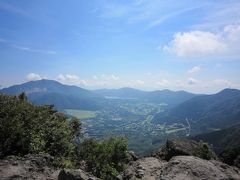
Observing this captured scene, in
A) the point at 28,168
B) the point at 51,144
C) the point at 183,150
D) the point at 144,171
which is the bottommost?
the point at 183,150

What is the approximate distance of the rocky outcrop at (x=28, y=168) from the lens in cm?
3012

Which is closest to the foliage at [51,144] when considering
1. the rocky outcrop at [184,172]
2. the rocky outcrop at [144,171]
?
the rocky outcrop at [144,171]

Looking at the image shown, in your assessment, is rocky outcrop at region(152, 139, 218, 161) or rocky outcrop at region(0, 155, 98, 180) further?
rocky outcrop at region(152, 139, 218, 161)

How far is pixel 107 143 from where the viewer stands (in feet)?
197

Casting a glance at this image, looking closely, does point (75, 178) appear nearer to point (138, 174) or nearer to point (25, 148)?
point (138, 174)

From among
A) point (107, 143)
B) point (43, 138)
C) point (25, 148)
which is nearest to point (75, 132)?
point (107, 143)

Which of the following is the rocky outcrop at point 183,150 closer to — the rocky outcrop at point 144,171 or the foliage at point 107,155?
the foliage at point 107,155

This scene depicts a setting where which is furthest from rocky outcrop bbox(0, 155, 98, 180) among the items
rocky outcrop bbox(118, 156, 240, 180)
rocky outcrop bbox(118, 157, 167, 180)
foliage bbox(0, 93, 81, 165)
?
foliage bbox(0, 93, 81, 165)

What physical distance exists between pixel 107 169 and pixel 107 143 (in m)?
12.6

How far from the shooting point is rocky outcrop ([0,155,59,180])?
30125 millimetres

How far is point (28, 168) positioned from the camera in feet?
105

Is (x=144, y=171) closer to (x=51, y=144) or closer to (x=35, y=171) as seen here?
(x=35, y=171)

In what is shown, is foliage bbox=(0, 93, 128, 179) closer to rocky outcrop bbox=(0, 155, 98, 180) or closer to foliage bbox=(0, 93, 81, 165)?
foliage bbox=(0, 93, 81, 165)

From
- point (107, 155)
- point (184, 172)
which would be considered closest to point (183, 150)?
point (107, 155)
